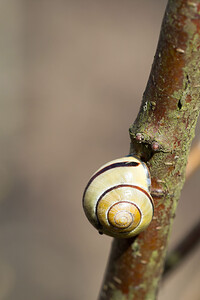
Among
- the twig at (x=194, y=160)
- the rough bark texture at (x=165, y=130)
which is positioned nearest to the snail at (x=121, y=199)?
the rough bark texture at (x=165, y=130)

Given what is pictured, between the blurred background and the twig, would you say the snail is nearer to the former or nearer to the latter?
the twig

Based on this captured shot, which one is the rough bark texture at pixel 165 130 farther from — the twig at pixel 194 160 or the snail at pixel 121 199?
the twig at pixel 194 160

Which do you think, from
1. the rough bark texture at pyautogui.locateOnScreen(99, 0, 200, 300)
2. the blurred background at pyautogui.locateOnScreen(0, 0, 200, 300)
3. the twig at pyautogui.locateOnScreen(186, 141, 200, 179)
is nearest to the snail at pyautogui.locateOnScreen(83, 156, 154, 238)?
the rough bark texture at pyautogui.locateOnScreen(99, 0, 200, 300)

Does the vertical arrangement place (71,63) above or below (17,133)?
above

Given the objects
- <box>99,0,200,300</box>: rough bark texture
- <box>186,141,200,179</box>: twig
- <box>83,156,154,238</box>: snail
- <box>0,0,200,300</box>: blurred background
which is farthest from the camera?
<box>0,0,200,300</box>: blurred background

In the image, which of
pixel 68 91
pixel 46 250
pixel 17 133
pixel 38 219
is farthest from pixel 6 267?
pixel 68 91

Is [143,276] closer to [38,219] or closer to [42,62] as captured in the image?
[38,219]
